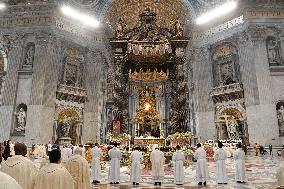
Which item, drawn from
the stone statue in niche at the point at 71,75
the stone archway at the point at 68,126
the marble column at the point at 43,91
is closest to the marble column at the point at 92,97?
the stone archway at the point at 68,126

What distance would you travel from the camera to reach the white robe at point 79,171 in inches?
181

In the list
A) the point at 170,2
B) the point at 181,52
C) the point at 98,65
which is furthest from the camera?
the point at 170,2

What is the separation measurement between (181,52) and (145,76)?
546 cm

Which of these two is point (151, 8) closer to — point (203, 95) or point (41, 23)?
point (203, 95)

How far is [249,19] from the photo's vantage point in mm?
18312

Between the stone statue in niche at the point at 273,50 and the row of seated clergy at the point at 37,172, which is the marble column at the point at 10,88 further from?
the stone statue in niche at the point at 273,50

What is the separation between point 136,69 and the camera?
2083 centimetres

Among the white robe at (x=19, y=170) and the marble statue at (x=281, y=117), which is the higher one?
the marble statue at (x=281, y=117)

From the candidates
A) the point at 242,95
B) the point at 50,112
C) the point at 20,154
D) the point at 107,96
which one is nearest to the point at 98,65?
the point at 107,96

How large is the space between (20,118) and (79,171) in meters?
14.4

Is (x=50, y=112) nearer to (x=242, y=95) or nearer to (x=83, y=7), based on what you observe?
(x=83, y=7)

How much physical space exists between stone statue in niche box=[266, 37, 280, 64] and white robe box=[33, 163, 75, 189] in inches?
717

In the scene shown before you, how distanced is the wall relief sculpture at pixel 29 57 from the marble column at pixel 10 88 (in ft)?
1.27

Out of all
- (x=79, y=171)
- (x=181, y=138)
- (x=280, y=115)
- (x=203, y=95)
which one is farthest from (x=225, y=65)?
(x=79, y=171)
